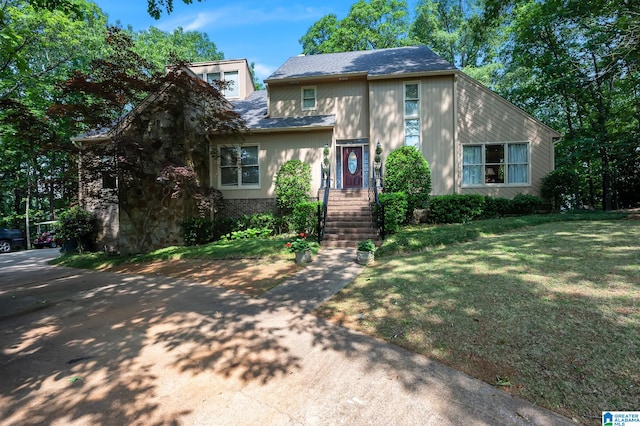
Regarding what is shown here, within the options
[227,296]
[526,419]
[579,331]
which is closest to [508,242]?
[579,331]

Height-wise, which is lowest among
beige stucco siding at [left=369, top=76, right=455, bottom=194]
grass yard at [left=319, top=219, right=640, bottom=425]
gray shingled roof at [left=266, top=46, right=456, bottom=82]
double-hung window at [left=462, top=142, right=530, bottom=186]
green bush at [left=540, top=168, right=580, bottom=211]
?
grass yard at [left=319, top=219, right=640, bottom=425]

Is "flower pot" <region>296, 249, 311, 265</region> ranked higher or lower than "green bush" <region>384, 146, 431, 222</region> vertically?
lower

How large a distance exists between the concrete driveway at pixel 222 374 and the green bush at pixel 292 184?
22.3 ft

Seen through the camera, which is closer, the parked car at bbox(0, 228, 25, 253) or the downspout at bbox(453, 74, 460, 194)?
the downspout at bbox(453, 74, 460, 194)

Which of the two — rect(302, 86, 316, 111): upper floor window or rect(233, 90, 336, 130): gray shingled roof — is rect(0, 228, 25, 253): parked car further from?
rect(302, 86, 316, 111): upper floor window

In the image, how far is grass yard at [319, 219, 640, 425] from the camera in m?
2.29

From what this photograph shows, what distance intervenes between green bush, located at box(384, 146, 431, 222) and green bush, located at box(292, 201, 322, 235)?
3210 mm

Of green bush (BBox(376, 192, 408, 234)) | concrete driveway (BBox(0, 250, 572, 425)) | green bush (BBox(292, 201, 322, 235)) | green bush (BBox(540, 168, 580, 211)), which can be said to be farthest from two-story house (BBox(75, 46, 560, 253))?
concrete driveway (BBox(0, 250, 572, 425))

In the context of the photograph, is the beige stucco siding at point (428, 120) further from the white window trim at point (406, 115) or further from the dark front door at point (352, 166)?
the dark front door at point (352, 166)

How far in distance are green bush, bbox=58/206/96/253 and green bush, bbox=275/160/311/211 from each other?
24.2 ft

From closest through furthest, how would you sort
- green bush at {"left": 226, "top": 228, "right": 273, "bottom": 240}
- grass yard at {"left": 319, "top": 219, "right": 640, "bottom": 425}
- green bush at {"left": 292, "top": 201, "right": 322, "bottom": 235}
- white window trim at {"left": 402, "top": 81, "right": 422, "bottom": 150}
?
1. grass yard at {"left": 319, "top": 219, "right": 640, "bottom": 425}
2. green bush at {"left": 292, "top": 201, "right": 322, "bottom": 235}
3. green bush at {"left": 226, "top": 228, "right": 273, "bottom": 240}
4. white window trim at {"left": 402, "top": 81, "right": 422, "bottom": 150}

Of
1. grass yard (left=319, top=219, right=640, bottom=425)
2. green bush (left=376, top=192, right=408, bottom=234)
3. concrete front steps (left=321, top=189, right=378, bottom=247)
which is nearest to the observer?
grass yard (left=319, top=219, right=640, bottom=425)

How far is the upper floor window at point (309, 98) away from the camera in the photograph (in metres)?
13.4

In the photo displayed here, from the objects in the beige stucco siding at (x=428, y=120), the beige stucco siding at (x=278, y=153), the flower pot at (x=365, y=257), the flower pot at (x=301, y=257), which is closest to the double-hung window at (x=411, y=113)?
the beige stucco siding at (x=428, y=120)
